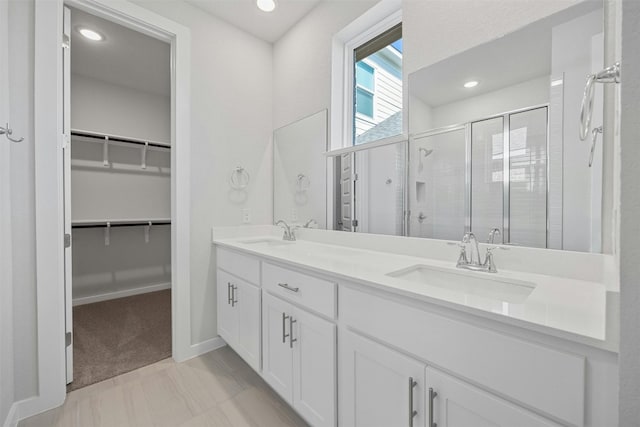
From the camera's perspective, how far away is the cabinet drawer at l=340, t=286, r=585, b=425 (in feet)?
1.87

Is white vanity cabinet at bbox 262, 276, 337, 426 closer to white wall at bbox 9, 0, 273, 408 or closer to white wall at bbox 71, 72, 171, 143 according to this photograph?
white wall at bbox 9, 0, 273, 408

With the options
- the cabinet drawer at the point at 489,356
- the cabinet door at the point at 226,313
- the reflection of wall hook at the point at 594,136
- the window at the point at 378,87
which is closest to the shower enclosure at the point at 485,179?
the reflection of wall hook at the point at 594,136

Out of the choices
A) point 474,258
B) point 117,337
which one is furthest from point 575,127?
point 117,337

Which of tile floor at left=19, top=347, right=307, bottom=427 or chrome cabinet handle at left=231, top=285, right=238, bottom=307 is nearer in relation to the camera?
tile floor at left=19, top=347, right=307, bottom=427

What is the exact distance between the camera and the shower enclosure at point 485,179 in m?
1.05

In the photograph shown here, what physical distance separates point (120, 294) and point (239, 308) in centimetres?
246

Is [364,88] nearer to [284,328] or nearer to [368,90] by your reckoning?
[368,90]

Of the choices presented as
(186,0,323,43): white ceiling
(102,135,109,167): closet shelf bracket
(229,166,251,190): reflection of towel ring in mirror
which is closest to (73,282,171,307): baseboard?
(102,135,109,167): closet shelf bracket

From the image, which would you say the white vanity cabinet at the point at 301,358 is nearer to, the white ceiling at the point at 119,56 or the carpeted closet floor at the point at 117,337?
the carpeted closet floor at the point at 117,337

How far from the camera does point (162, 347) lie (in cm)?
211

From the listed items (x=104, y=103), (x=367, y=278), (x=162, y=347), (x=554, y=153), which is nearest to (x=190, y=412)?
(x=162, y=347)

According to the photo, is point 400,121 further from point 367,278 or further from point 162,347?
point 162,347

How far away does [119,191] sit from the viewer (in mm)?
3217

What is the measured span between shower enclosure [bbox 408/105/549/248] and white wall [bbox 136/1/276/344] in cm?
142
